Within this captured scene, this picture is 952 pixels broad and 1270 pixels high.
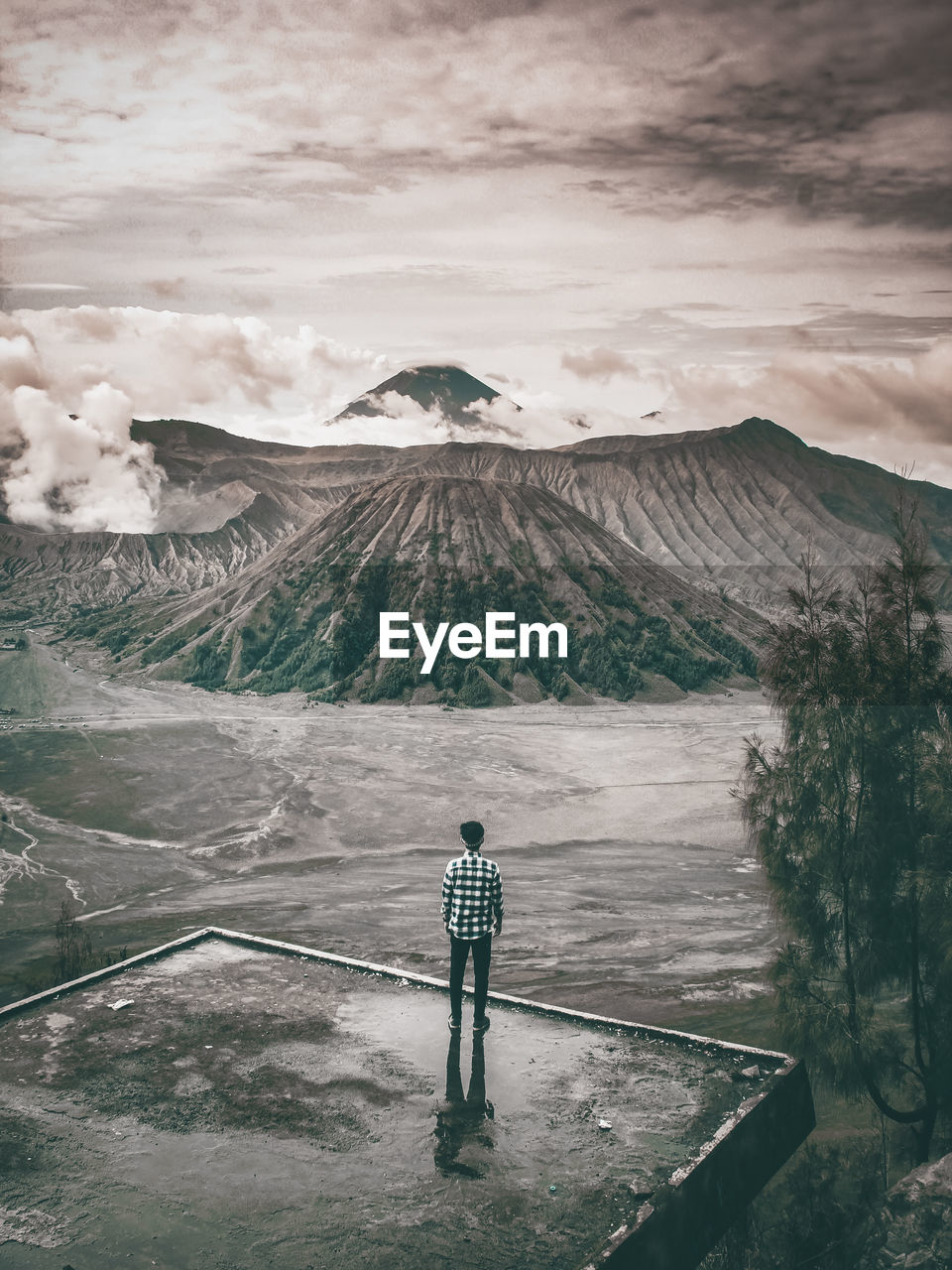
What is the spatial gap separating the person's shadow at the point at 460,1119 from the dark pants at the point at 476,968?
44 cm

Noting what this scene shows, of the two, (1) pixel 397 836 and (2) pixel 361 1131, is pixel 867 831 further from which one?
(1) pixel 397 836

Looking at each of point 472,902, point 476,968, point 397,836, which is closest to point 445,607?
point 397,836

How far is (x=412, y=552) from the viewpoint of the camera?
3558 inches

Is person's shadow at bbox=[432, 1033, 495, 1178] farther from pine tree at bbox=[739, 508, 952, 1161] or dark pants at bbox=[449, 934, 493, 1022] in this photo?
pine tree at bbox=[739, 508, 952, 1161]

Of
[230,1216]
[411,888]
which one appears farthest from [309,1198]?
[411,888]

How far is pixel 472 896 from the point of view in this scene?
9.43 m

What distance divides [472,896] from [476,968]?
2.72ft

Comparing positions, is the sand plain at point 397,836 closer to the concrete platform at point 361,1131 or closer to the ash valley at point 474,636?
the concrete platform at point 361,1131

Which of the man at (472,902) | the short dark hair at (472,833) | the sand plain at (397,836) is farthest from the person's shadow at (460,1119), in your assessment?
the sand plain at (397,836)

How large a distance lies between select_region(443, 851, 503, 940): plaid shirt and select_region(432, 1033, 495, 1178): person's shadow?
1.23m

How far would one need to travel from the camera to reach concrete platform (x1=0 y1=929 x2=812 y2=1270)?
697cm

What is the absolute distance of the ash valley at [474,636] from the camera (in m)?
80.7

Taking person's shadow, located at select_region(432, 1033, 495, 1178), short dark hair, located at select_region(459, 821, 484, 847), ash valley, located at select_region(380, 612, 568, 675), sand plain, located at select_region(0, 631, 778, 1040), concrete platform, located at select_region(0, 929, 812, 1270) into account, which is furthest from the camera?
ash valley, located at select_region(380, 612, 568, 675)

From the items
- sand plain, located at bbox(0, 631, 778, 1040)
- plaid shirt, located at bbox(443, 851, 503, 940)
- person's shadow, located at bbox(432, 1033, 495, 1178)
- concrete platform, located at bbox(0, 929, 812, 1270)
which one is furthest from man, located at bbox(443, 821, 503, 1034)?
sand plain, located at bbox(0, 631, 778, 1040)
